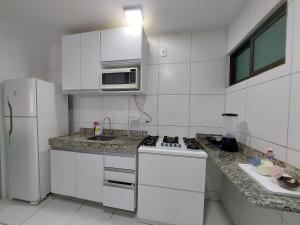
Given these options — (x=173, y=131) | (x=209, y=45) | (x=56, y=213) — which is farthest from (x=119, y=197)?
(x=209, y=45)

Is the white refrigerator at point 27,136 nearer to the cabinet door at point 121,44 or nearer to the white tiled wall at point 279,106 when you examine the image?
the cabinet door at point 121,44

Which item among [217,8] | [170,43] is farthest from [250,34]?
[170,43]

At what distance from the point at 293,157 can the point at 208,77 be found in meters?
1.29

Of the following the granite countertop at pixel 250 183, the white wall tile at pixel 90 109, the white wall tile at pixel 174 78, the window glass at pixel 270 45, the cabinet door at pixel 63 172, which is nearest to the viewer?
the granite countertop at pixel 250 183

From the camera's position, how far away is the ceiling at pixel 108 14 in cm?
140

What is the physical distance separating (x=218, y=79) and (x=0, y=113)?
9.46 feet

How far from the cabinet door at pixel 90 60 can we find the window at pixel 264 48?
172 centimetres

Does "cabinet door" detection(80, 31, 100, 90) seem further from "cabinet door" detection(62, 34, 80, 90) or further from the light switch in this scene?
the light switch

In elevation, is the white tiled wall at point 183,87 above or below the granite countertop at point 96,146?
above

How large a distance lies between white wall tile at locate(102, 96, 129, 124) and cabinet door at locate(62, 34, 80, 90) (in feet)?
1.51

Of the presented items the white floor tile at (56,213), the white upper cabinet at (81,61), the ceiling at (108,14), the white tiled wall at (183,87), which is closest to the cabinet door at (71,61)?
the white upper cabinet at (81,61)

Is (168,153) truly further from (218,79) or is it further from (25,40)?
(25,40)

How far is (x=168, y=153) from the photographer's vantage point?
1401 millimetres

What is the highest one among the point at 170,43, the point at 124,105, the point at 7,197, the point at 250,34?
the point at 170,43
